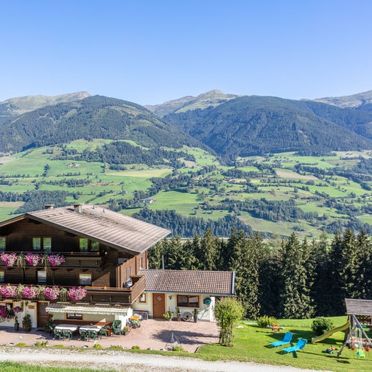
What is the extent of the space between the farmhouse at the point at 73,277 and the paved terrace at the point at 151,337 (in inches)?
59.4

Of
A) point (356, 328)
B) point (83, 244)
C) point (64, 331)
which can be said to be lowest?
point (356, 328)

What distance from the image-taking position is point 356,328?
3412 centimetres

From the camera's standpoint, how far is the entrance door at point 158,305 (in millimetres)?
40188

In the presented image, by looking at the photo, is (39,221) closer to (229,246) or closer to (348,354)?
(348,354)

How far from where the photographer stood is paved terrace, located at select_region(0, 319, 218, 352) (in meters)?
32.6

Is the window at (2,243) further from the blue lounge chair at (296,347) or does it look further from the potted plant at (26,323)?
the blue lounge chair at (296,347)

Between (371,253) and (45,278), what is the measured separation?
43.7 metres

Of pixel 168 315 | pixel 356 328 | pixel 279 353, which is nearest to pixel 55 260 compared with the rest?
pixel 168 315

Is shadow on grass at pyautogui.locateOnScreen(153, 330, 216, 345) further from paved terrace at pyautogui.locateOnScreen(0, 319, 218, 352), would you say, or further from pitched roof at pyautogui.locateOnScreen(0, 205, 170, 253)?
pitched roof at pyautogui.locateOnScreen(0, 205, 170, 253)

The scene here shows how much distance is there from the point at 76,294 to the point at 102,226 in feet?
21.4

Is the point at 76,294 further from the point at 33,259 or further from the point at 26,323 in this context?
the point at 26,323

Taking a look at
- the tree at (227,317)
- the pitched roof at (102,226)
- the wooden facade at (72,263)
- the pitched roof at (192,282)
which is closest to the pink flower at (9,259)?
the wooden facade at (72,263)

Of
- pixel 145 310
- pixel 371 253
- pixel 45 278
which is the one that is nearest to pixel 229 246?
pixel 371 253

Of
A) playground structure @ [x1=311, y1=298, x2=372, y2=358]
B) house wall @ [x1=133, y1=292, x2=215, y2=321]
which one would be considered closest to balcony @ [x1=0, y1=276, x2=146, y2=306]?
house wall @ [x1=133, y1=292, x2=215, y2=321]
